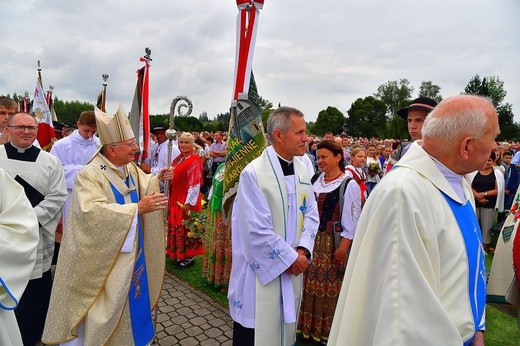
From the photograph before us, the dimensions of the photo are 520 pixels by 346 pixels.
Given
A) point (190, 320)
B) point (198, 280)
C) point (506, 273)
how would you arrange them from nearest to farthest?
point (506, 273)
point (190, 320)
point (198, 280)

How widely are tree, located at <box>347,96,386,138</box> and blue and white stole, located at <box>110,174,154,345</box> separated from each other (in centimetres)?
5378

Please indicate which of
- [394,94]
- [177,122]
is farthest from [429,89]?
[177,122]

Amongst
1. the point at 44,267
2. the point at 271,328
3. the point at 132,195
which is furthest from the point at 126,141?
the point at 271,328

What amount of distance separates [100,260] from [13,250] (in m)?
0.66

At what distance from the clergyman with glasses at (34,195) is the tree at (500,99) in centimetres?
4582

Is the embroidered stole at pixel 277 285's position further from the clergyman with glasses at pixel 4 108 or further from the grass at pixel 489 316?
the clergyman with glasses at pixel 4 108

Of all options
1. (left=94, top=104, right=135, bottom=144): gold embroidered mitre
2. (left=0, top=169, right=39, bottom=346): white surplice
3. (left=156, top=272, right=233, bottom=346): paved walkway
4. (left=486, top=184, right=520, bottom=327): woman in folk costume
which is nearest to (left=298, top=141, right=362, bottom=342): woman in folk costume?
(left=156, top=272, right=233, bottom=346): paved walkway

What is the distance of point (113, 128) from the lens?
9.58ft

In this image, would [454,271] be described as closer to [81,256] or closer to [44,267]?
[81,256]

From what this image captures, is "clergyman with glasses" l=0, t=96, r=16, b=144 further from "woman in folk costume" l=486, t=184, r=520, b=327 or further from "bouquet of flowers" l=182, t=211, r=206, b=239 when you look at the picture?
"woman in folk costume" l=486, t=184, r=520, b=327

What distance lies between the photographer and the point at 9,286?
2.12m

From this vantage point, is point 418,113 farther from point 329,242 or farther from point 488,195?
point 488,195

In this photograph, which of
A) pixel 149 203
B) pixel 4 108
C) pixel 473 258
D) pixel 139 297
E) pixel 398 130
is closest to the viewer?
pixel 473 258

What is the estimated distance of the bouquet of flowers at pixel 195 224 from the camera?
561 centimetres
